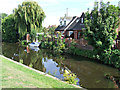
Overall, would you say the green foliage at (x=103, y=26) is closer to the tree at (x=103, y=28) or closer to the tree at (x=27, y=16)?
the tree at (x=103, y=28)

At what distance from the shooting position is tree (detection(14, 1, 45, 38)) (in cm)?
3141

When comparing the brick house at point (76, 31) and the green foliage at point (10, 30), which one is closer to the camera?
the brick house at point (76, 31)

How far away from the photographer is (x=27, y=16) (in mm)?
31578

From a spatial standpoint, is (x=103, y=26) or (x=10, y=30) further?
(x=10, y=30)

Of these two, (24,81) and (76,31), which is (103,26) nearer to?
(24,81)

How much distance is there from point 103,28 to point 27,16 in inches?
903

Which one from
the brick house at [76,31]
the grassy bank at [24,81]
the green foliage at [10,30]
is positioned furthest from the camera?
the green foliage at [10,30]

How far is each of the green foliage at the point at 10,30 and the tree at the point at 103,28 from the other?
2782cm

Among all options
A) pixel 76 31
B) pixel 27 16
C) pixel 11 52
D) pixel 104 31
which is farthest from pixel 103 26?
pixel 27 16

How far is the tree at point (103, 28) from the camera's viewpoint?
47.9 feet

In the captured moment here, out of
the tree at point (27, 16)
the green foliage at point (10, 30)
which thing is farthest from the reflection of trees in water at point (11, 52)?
the green foliage at point (10, 30)

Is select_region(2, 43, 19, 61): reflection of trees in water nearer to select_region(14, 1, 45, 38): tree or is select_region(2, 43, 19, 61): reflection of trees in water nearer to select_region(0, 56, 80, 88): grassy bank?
select_region(14, 1, 45, 38): tree

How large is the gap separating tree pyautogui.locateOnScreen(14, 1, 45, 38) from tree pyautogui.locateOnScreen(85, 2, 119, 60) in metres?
19.8

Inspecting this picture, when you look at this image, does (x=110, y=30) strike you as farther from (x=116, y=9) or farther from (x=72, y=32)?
(x=72, y=32)
